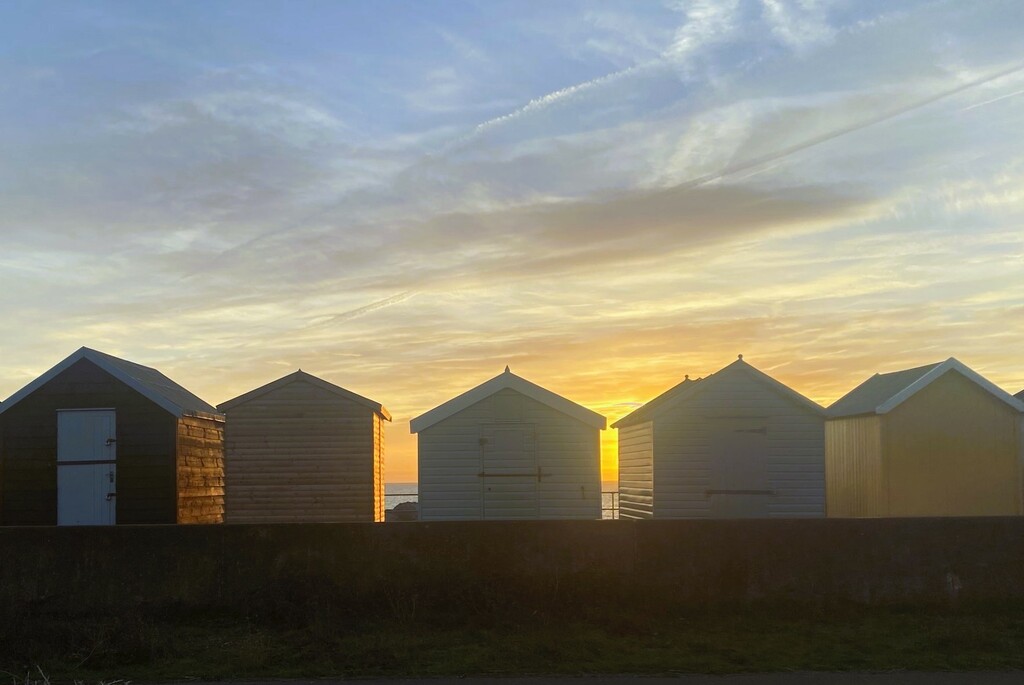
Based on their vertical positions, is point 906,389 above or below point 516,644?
above

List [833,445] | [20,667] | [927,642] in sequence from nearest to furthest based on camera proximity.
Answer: [20,667] < [927,642] < [833,445]

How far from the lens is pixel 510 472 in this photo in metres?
22.8

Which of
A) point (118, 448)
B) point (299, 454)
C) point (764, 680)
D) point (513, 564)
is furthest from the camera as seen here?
point (299, 454)

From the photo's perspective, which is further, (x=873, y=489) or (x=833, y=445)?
(x=833, y=445)

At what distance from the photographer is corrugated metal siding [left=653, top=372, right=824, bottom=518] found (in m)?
22.8

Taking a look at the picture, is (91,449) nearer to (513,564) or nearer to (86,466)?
(86,466)

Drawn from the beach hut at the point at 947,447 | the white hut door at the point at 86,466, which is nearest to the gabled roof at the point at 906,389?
the beach hut at the point at 947,447

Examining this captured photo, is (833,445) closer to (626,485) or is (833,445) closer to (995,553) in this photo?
(626,485)

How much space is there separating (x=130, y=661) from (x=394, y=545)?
351cm

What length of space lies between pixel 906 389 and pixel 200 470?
16076mm

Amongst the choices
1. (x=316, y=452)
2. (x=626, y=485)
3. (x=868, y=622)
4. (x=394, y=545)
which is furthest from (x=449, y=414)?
(x=868, y=622)

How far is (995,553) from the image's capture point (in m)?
13.5

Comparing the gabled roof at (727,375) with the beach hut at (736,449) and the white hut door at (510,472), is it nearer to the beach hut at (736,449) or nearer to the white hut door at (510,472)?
the beach hut at (736,449)

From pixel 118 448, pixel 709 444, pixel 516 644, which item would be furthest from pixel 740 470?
pixel 118 448
